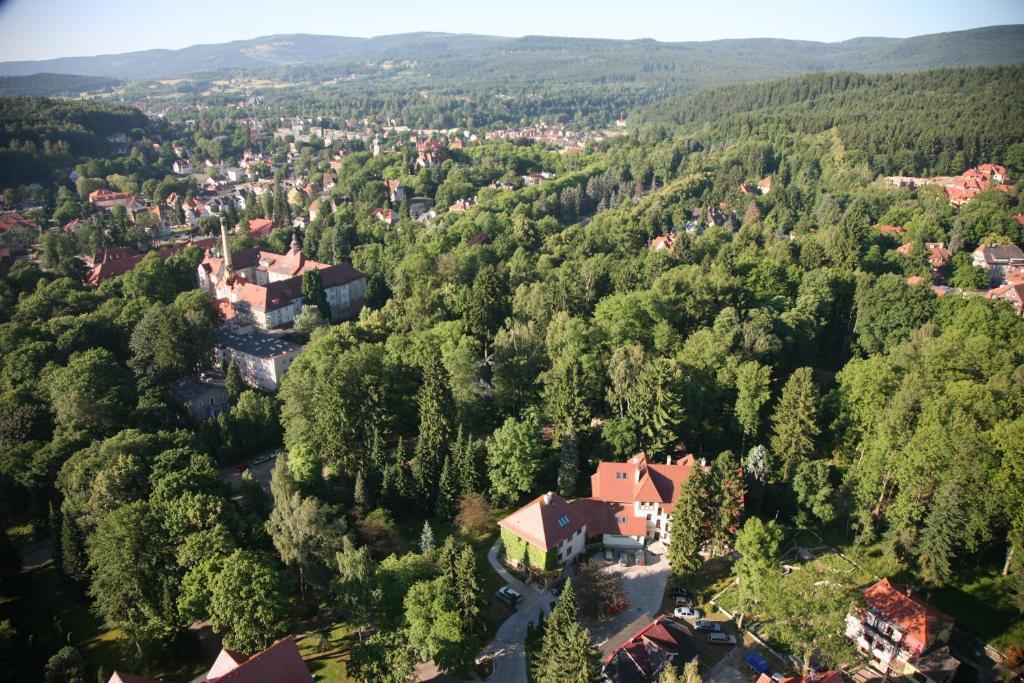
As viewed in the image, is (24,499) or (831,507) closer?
(831,507)

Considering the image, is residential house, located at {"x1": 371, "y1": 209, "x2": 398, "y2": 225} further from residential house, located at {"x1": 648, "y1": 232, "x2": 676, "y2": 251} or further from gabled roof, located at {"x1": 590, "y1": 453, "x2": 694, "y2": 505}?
gabled roof, located at {"x1": 590, "y1": 453, "x2": 694, "y2": 505}

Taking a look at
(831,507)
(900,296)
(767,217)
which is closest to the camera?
(831,507)

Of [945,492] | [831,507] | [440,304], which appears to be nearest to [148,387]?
[440,304]

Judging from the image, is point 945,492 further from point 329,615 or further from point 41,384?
point 41,384

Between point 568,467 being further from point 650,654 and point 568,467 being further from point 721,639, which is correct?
point 650,654

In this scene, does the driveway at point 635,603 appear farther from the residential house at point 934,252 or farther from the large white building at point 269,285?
the residential house at point 934,252

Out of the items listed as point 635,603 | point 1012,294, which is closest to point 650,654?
point 635,603

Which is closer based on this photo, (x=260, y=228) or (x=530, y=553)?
(x=530, y=553)
